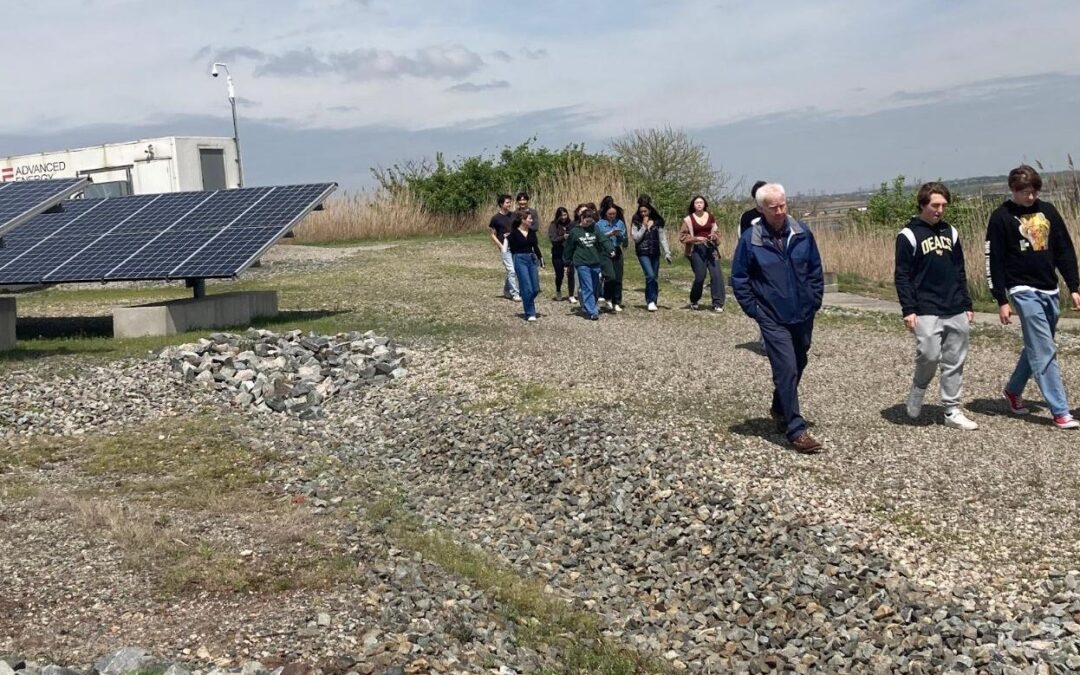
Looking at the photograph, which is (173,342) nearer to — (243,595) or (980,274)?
(243,595)

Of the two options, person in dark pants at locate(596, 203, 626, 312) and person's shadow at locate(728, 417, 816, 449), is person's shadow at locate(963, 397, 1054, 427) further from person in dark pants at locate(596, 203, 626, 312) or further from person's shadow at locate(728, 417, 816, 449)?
person in dark pants at locate(596, 203, 626, 312)

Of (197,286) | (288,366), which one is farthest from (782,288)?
(197,286)

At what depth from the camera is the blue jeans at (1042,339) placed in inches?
328

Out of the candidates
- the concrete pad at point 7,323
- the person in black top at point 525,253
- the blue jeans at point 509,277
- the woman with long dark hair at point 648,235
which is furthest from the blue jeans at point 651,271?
the concrete pad at point 7,323

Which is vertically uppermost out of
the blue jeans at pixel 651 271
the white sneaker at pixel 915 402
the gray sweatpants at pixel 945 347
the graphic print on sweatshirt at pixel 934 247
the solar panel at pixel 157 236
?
the solar panel at pixel 157 236

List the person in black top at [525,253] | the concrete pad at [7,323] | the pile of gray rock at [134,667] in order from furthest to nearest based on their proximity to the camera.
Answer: the person in black top at [525,253] → the concrete pad at [7,323] → the pile of gray rock at [134,667]

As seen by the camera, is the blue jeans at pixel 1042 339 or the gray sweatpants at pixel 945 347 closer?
the blue jeans at pixel 1042 339

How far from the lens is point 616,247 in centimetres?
1553

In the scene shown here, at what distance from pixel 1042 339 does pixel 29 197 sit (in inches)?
477

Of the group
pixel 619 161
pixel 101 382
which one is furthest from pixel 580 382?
pixel 619 161

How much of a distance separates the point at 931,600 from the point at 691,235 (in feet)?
31.1

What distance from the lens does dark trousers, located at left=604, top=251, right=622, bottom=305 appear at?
15.7 meters

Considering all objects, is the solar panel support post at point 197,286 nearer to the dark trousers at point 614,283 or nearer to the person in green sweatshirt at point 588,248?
the person in green sweatshirt at point 588,248

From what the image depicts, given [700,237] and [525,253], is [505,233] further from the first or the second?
[700,237]
